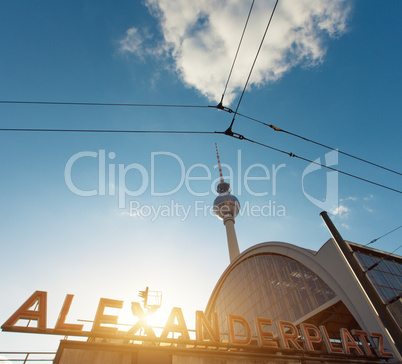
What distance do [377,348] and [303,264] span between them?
8.98 metres

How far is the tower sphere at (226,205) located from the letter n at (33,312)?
5989 cm

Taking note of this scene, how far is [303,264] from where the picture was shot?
944 inches

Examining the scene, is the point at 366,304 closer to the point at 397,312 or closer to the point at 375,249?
the point at 397,312

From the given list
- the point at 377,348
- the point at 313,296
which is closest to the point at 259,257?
the point at 313,296

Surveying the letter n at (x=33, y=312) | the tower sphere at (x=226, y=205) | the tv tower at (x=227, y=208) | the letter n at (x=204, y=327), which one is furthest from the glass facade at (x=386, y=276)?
the tower sphere at (x=226, y=205)

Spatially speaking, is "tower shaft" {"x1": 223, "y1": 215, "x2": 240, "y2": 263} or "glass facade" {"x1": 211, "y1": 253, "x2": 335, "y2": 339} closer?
"glass facade" {"x1": 211, "y1": 253, "x2": 335, "y2": 339}

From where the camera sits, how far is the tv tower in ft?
203

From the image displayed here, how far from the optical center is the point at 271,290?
2683 cm

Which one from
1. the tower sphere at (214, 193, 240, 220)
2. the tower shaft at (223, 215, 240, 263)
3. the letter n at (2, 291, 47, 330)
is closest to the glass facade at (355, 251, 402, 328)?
the letter n at (2, 291, 47, 330)

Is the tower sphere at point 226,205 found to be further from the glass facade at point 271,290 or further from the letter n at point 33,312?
the letter n at point 33,312

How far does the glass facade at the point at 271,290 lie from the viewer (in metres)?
22.2

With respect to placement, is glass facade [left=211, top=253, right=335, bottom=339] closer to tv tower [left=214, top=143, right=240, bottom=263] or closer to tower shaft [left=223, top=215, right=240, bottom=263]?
tower shaft [left=223, top=215, right=240, bottom=263]

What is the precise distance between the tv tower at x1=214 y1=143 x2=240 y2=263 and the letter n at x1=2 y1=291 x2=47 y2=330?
159ft

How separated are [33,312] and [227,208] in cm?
6209
